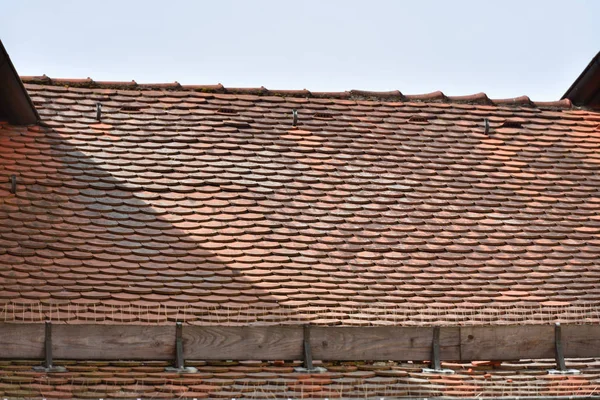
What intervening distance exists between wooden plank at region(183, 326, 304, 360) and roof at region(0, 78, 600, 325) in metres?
0.78

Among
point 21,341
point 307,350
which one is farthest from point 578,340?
point 21,341

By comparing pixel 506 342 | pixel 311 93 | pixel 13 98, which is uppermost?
pixel 311 93

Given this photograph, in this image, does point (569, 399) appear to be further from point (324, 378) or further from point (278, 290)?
A: point (278, 290)

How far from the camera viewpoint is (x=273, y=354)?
28.7 ft

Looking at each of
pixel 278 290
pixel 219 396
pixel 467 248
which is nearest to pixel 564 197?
pixel 467 248

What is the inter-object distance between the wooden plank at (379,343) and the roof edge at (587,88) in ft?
18.3

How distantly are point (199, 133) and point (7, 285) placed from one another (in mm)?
3328

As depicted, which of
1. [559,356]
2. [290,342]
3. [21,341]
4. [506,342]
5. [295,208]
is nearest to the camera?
[21,341]

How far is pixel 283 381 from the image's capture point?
8664 millimetres

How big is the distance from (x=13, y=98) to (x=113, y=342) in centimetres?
417

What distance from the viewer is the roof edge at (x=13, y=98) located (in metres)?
11.5

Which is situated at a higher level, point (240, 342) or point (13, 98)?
point (13, 98)

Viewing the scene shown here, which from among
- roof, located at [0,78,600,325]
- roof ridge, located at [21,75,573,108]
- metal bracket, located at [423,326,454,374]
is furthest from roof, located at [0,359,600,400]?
roof ridge, located at [21,75,573,108]

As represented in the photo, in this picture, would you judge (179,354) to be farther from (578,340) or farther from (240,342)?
(578,340)
